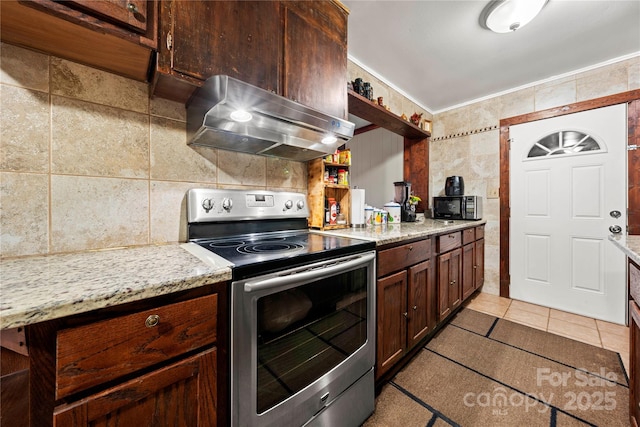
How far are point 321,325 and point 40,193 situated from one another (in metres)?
1.21

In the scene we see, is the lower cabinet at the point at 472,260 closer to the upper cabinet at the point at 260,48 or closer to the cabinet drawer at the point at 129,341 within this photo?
the upper cabinet at the point at 260,48

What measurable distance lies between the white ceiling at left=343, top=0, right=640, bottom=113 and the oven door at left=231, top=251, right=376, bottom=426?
1.70 metres

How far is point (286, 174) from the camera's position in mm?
1642

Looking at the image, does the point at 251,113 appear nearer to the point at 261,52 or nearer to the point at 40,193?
the point at 261,52

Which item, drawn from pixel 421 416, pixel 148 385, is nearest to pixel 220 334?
pixel 148 385

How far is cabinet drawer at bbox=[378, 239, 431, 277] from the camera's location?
1306 millimetres

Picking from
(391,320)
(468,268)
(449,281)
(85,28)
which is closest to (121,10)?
(85,28)

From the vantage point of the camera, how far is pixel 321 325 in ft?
3.37

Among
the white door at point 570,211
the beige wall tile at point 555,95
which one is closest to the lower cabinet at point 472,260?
the white door at point 570,211

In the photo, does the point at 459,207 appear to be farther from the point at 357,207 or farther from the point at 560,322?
the point at 357,207

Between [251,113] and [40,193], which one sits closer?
[40,193]

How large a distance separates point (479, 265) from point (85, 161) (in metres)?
3.35

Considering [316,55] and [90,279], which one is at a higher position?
[316,55]

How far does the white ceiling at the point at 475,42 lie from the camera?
5.22 feet
